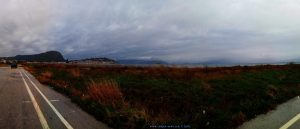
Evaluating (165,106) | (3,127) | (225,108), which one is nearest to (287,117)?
(225,108)

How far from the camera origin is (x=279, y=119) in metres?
10.9

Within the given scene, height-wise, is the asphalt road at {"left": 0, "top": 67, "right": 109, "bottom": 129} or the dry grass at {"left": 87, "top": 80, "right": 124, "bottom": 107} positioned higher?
the dry grass at {"left": 87, "top": 80, "right": 124, "bottom": 107}

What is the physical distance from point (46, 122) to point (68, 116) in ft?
4.12

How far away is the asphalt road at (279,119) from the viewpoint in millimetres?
9719

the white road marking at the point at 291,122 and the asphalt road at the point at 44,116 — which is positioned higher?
the asphalt road at the point at 44,116

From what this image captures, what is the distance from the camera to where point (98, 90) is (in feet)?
49.7

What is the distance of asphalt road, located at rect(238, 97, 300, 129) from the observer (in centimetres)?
972

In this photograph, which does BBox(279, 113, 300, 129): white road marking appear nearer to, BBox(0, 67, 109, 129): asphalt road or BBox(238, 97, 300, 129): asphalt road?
BBox(238, 97, 300, 129): asphalt road

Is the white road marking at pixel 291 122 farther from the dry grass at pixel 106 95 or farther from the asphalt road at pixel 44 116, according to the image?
the dry grass at pixel 106 95

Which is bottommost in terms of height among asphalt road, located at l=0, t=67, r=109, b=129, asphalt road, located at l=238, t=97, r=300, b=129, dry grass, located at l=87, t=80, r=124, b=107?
asphalt road, located at l=238, t=97, r=300, b=129

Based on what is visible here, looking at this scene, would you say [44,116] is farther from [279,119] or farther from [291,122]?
[291,122]

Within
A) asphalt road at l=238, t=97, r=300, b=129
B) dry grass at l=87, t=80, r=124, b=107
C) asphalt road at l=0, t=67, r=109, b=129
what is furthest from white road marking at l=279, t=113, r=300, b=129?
dry grass at l=87, t=80, r=124, b=107

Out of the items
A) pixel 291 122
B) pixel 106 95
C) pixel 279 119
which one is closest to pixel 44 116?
pixel 106 95

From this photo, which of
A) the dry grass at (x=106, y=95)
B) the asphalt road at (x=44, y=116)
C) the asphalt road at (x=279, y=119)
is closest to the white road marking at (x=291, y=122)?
the asphalt road at (x=279, y=119)
